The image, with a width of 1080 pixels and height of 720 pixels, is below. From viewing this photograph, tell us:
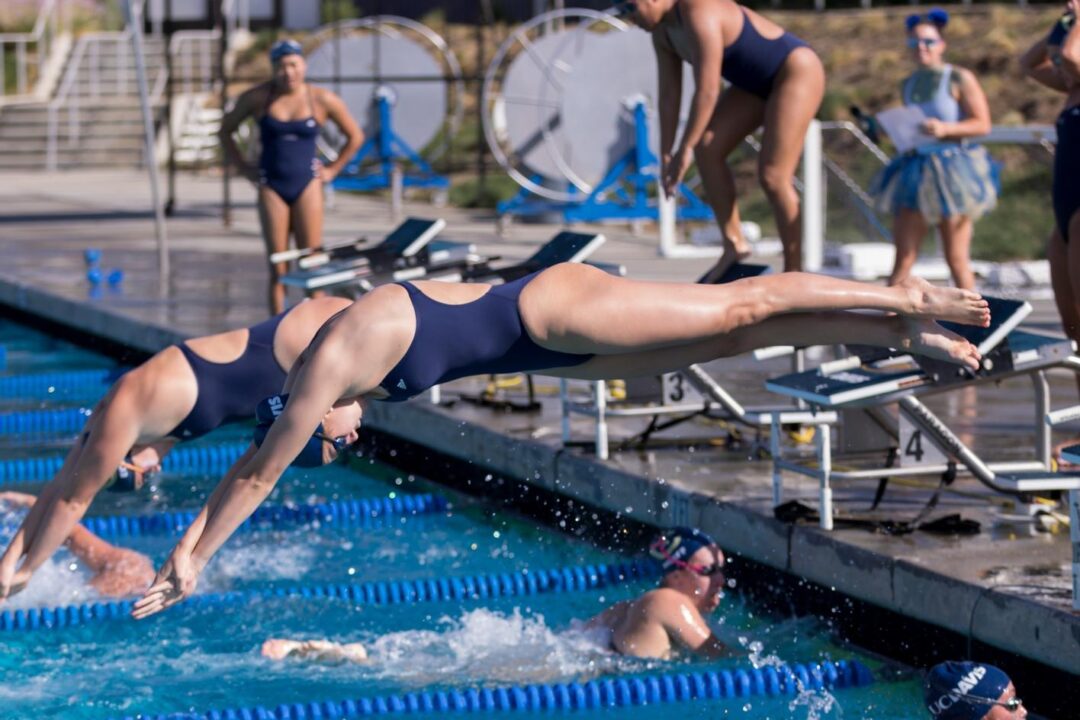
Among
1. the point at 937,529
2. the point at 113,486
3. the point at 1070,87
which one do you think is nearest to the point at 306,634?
the point at 113,486

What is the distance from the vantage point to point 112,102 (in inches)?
1066

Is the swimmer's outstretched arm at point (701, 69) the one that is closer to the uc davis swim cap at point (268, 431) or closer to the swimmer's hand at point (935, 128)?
the swimmer's hand at point (935, 128)

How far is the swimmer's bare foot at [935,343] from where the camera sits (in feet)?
14.3

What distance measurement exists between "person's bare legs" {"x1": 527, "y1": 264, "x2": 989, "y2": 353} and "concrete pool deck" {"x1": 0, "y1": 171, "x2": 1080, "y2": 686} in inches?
38.2

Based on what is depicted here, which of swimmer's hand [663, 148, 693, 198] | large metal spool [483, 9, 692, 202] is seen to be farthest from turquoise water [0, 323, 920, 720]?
large metal spool [483, 9, 692, 202]

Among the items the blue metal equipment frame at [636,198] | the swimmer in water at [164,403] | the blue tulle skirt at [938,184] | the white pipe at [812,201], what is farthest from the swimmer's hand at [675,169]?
the blue metal equipment frame at [636,198]

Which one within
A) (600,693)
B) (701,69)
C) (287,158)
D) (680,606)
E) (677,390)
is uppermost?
(701,69)

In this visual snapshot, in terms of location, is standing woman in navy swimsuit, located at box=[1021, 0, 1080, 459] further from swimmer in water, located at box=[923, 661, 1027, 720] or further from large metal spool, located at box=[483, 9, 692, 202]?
large metal spool, located at box=[483, 9, 692, 202]

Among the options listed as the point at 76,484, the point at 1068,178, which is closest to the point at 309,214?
the point at 76,484

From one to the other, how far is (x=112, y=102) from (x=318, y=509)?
69.6ft

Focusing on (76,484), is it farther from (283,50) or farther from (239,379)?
(283,50)

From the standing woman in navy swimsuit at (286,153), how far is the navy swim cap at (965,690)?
6032 mm

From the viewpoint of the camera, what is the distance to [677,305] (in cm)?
436

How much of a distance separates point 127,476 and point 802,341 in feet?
7.88
